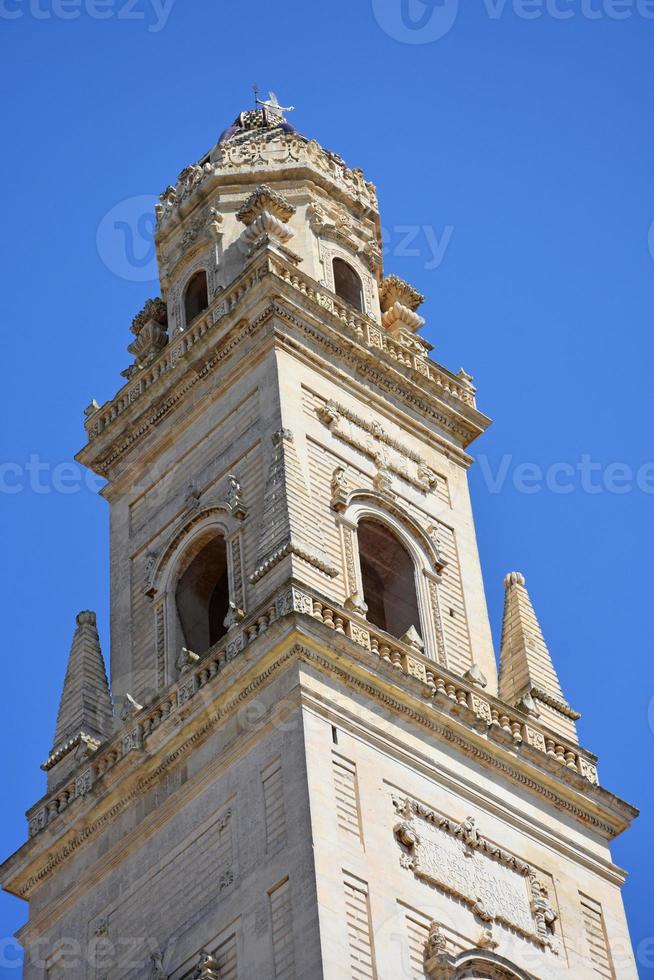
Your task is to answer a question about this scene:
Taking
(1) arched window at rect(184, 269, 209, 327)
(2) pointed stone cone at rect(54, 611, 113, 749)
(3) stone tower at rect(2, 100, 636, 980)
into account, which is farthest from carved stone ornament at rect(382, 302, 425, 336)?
(2) pointed stone cone at rect(54, 611, 113, 749)

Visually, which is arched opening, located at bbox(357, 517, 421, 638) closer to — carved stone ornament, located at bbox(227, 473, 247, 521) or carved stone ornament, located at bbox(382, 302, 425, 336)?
carved stone ornament, located at bbox(227, 473, 247, 521)

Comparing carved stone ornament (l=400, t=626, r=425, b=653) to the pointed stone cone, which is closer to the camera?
carved stone ornament (l=400, t=626, r=425, b=653)

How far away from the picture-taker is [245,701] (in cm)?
4969

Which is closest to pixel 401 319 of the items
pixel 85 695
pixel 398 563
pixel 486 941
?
pixel 398 563

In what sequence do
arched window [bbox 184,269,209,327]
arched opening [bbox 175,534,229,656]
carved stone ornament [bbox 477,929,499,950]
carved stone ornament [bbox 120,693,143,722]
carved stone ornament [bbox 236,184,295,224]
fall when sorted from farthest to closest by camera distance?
arched window [bbox 184,269,209,327]
carved stone ornament [bbox 236,184,295,224]
arched opening [bbox 175,534,229,656]
carved stone ornament [bbox 120,693,143,722]
carved stone ornament [bbox 477,929,499,950]

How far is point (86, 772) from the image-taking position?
52094mm

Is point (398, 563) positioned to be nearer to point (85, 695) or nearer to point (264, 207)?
point (85, 695)

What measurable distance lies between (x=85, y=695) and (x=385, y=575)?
6.60 metres

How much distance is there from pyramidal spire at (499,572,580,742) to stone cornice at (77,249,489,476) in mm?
4793

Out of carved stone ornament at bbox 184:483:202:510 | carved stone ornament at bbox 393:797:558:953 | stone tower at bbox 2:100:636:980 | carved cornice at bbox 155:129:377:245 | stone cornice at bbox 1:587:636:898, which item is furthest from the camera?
carved cornice at bbox 155:129:377:245

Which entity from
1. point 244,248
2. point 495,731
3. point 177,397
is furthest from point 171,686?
point 244,248

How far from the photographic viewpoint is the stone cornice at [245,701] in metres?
49.7

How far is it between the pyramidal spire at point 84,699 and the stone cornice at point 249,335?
5721 millimetres

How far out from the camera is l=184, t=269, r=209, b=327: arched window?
6322cm
